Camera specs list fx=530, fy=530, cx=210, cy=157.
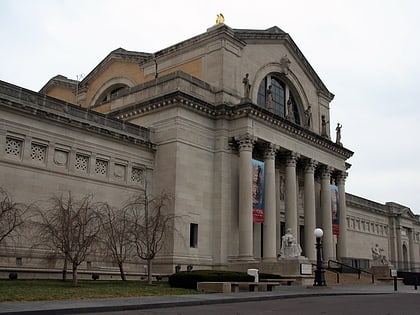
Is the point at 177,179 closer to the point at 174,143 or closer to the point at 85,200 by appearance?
the point at 174,143

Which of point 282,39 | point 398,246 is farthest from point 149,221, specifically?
point 398,246

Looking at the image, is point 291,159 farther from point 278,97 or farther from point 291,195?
point 278,97

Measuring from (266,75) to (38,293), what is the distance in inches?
1256

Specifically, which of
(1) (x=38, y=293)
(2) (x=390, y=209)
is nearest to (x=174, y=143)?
(1) (x=38, y=293)

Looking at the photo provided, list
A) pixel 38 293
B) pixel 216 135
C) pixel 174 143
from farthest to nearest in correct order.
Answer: pixel 216 135, pixel 174 143, pixel 38 293

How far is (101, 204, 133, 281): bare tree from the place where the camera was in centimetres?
3008

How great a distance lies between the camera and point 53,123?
31656 mm

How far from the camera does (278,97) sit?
160 ft

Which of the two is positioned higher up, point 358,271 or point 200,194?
point 200,194

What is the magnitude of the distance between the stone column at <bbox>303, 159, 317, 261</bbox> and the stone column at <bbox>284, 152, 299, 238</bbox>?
2737 mm

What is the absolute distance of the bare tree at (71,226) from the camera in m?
26.1

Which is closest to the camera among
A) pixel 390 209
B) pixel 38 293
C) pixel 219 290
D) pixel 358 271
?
pixel 38 293

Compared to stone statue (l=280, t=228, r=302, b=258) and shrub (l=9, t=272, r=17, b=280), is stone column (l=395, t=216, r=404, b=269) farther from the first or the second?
shrub (l=9, t=272, r=17, b=280)

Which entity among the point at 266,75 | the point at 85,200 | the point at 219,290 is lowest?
the point at 219,290
